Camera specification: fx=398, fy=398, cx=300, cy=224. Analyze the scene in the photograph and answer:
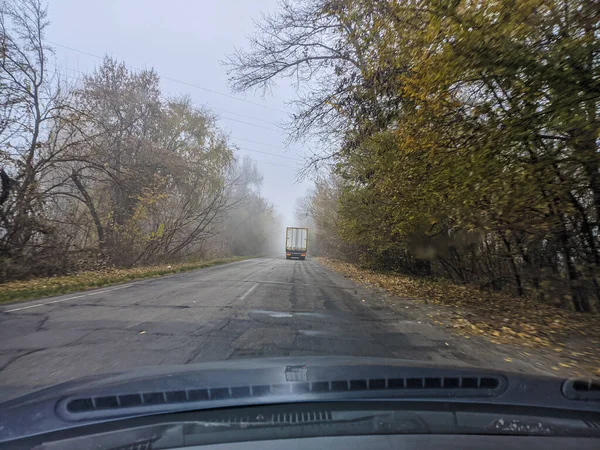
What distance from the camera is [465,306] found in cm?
1085

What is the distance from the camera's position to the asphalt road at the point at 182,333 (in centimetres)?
502

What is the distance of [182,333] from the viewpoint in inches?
255

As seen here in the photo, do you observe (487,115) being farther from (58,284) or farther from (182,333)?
(58,284)

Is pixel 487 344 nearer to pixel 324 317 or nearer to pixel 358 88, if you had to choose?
pixel 324 317

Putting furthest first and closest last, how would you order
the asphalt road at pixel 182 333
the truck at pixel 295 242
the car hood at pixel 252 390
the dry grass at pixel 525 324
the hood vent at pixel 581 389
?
the truck at pixel 295 242, the dry grass at pixel 525 324, the asphalt road at pixel 182 333, the hood vent at pixel 581 389, the car hood at pixel 252 390

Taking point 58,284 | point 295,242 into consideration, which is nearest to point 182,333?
point 58,284

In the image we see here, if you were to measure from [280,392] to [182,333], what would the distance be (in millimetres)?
4077

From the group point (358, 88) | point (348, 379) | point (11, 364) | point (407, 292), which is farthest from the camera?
point (407, 292)

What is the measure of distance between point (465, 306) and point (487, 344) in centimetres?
435

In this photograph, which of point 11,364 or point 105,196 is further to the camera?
point 105,196

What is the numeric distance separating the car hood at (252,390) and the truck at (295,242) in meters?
42.9

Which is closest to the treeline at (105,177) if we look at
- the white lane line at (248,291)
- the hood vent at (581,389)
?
the white lane line at (248,291)

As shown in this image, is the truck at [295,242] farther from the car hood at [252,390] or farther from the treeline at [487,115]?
the car hood at [252,390]

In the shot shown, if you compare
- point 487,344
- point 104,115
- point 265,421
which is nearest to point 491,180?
point 487,344
